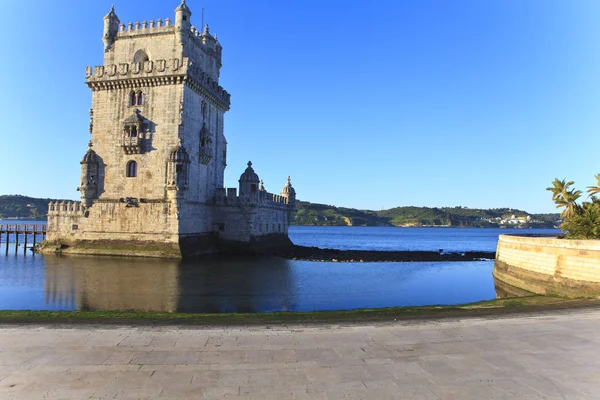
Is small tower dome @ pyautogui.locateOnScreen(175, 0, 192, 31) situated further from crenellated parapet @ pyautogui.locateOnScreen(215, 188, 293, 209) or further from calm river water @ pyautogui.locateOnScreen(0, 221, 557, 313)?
calm river water @ pyautogui.locateOnScreen(0, 221, 557, 313)

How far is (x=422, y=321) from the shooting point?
12.7 m

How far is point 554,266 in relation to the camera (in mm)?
23047

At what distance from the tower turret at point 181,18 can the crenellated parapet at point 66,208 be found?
1935cm

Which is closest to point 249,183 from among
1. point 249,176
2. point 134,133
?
point 249,176

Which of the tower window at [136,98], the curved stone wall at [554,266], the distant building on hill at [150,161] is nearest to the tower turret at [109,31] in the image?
the distant building on hill at [150,161]

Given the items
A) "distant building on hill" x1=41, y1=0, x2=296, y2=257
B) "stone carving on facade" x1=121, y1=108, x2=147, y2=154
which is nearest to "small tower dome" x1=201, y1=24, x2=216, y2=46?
"distant building on hill" x1=41, y1=0, x2=296, y2=257

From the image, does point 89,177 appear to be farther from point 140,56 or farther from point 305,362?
point 305,362

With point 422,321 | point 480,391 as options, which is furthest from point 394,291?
point 480,391

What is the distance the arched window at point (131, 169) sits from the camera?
4122 cm

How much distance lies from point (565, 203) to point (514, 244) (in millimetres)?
4115

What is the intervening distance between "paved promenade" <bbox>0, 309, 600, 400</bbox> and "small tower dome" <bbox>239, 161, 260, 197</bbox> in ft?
112

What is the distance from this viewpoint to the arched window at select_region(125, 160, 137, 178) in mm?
41219

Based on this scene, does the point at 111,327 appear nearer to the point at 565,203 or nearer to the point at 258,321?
the point at 258,321

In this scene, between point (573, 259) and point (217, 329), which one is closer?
point (217, 329)
